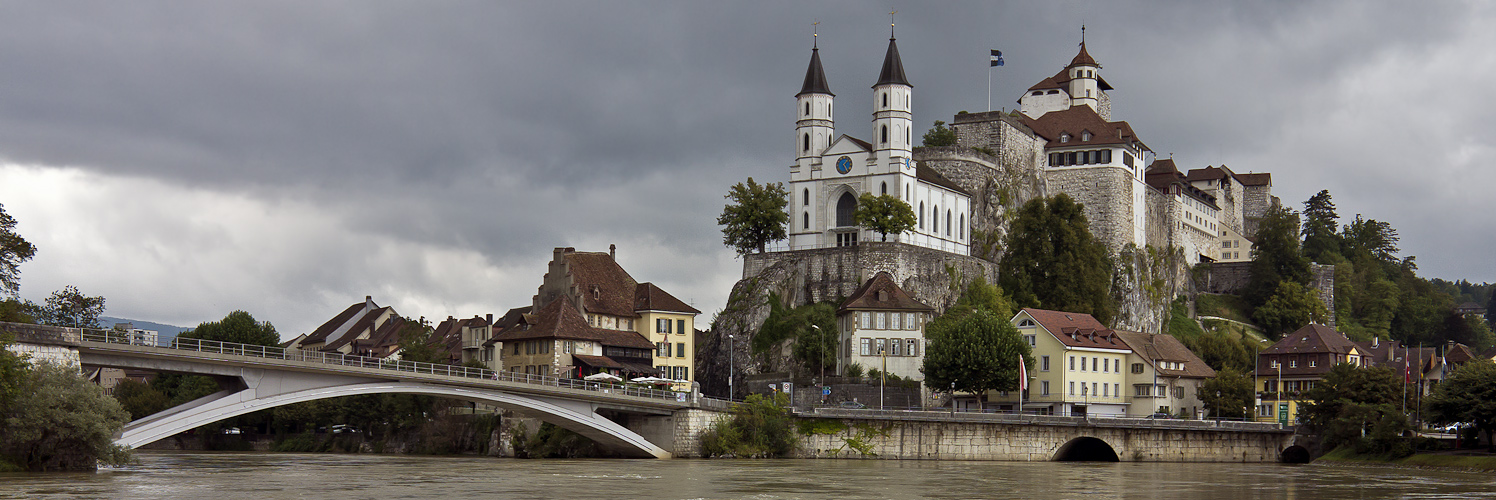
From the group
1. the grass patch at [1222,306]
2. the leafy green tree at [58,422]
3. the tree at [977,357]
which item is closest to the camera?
the leafy green tree at [58,422]

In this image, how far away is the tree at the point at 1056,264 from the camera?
10819 cm

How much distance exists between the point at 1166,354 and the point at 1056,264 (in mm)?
12971

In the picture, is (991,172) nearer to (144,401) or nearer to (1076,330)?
(1076,330)

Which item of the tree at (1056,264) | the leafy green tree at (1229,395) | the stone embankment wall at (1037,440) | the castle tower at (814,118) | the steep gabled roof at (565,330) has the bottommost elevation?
the stone embankment wall at (1037,440)

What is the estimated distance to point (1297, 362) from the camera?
10469 cm

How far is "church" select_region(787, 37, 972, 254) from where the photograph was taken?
357 feet

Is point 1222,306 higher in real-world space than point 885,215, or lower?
lower

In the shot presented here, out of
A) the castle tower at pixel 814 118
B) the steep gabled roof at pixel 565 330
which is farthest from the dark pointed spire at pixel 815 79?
the steep gabled roof at pixel 565 330

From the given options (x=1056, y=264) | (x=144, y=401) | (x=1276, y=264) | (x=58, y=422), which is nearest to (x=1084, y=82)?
→ (x=1276, y=264)

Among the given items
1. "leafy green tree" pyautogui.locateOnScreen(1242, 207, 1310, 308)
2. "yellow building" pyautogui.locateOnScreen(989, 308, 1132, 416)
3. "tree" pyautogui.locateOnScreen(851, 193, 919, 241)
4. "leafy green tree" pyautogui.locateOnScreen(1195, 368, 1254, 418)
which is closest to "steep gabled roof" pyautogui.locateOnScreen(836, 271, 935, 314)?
"tree" pyautogui.locateOnScreen(851, 193, 919, 241)

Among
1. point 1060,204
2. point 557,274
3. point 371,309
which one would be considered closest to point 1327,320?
point 1060,204

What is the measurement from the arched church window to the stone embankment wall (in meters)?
28.5

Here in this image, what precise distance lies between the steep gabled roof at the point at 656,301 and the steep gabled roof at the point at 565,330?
232 cm

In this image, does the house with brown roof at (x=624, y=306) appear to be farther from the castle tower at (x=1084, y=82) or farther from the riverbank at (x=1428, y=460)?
the castle tower at (x=1084, y=82)
